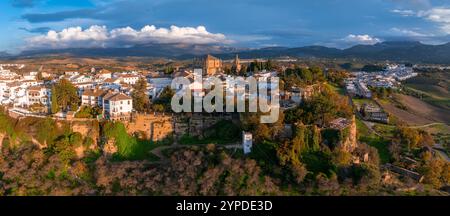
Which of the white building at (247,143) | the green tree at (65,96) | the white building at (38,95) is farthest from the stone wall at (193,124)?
the white building at (38,95)

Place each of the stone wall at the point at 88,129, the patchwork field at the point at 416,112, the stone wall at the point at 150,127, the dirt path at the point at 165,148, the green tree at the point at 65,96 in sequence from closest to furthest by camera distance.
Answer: the dirt path at the point at 165,148
the stone wall at the point at 88,129
the stone wall at the point at 150,127
the green tree at the point at 65,96
the patchwork field at the point at 416,112

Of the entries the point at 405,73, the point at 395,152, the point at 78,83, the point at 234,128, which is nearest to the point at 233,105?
the point at 234,128

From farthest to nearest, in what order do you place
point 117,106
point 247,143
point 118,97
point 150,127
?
point 118,97 < point 117,106 < point 150,127 < point 247,143

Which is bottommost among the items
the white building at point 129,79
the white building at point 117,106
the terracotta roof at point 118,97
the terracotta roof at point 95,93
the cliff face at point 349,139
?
the cliff face at point 349,139

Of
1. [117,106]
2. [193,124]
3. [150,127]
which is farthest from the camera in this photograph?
[117,106]

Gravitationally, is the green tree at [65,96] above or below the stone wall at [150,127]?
above

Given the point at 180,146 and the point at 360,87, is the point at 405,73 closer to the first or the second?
the point at 360,87

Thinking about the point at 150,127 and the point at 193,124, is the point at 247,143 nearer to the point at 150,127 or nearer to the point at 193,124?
the point at 193,124

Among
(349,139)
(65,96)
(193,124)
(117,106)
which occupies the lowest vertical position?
(349,139)

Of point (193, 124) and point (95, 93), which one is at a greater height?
point (95, 93)

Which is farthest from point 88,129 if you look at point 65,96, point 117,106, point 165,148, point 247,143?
point 247,143

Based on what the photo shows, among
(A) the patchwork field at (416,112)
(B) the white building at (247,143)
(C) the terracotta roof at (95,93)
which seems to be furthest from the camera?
(A) the patchwork field at (416,112)

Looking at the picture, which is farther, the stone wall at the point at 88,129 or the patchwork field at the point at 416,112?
the patchwork field at the point at 416,112

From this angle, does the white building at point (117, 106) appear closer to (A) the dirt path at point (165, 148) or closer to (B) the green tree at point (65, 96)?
(B) the green tree at point (65, 96)
